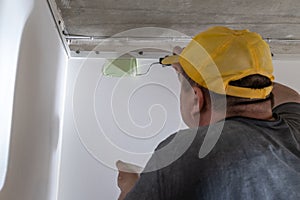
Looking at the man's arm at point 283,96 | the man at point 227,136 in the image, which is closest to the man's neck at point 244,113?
the man at point 227,136

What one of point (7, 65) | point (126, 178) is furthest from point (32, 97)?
point (126, 178)

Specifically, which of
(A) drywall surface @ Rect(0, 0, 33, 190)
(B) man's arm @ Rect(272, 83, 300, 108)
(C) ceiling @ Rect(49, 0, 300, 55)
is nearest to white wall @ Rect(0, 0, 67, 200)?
(A) drywall surface @ Rect(0, 0, 33, 190)

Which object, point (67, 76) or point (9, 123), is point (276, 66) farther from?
point (9, 123)

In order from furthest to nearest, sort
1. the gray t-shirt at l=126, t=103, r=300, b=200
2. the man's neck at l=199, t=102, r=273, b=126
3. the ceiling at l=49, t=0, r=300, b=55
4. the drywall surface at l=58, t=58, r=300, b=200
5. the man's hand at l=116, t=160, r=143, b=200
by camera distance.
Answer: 1. the drywall surface at l=58, t=58, r=300, b=200
2. the ceiling at l=49, t=0, r=300, b=55
3. the man's hand at l=116, t=160, r=143, b=200
4. the man's neck at l=199, t=102, r=273, b=126
5. the gray t-shirt at l=126, t=103, r=300, b=200

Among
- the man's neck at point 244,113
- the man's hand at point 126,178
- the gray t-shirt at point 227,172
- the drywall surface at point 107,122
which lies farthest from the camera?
the drywall surface at point 107,122

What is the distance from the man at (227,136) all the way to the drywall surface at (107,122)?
20.0 inches

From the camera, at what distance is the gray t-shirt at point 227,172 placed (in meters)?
0.83

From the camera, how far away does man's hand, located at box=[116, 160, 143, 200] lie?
3.87 feet

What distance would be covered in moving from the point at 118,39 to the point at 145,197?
93cm

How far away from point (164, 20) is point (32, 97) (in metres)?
0.64

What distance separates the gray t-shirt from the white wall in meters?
0.33

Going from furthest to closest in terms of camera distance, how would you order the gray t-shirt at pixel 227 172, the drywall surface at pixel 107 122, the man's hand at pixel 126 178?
the drywall surface at pixel 107 122 < the man's hand at pixel 126 178 < the gray t-shirt at pixel 227 172

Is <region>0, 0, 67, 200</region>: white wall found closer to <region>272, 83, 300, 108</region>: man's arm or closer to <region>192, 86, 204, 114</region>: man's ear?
<region>192, 86, 204, 114</region>: man's ear

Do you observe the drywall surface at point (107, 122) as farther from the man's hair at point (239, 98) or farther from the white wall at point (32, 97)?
the man's hair at point (239, 98)
